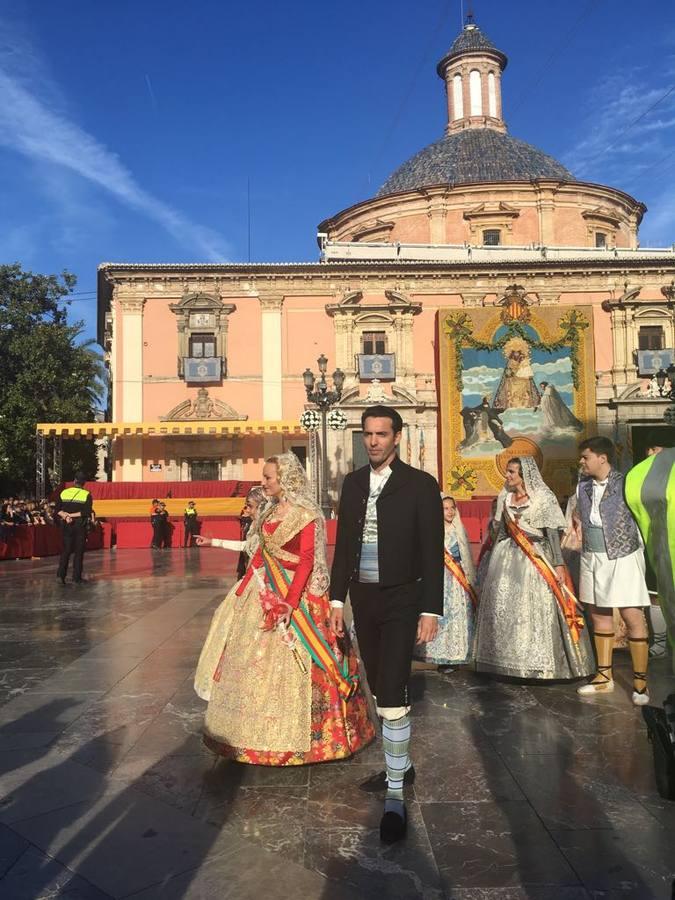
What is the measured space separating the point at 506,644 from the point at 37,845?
3.43 meters

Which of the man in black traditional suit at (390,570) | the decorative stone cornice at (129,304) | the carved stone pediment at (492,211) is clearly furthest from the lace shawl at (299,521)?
the carved stone pediment at (492,211)

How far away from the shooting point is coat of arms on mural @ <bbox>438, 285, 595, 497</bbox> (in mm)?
26547

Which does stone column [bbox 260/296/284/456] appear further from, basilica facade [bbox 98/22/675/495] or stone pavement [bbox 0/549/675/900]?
stone pavement [bbox 0/549/675/900]

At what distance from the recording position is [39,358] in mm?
30266

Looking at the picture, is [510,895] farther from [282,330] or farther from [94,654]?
[282,330]

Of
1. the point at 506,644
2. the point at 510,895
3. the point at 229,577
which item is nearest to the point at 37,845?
the point at 510,895

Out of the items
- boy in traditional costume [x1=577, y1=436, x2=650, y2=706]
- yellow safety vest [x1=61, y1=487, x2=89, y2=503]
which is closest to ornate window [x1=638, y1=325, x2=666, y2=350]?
yellow safety vest [x1=61, y1=487, x2=89, y2=503]

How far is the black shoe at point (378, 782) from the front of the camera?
3.53m

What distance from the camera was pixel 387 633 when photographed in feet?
11.1

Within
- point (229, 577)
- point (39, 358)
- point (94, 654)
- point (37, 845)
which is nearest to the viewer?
point (37, 845)

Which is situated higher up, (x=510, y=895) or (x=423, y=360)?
→ (x=423, y=360)

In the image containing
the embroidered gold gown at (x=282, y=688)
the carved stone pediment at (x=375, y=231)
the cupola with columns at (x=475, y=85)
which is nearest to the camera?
the embroidered gold gown at (x=282, y=688)

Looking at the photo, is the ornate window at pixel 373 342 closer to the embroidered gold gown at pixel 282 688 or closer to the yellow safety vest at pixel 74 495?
the yellow safety vest at pixel 74 495

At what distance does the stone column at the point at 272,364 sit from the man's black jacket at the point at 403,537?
2308 cm
